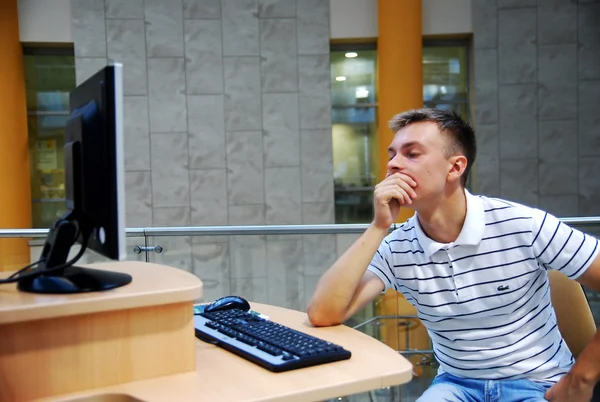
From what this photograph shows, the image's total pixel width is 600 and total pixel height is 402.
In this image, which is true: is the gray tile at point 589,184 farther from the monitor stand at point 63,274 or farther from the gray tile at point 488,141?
the monitor stand at point 63,274

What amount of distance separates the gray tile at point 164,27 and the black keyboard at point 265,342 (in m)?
6.13

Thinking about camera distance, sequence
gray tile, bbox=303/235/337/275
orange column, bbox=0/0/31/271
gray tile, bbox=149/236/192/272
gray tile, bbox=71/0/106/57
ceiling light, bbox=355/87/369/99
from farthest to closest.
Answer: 1. ceiling light, bbox=355/87/369/99
2. gray tile, bbox=71/0/106/57
3. orange column, bbox=0/0/31/271
4. gray tile, bbox=303/235/337/275
5. gray tile, bbox=149/236/192/272

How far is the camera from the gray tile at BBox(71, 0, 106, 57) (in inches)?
279

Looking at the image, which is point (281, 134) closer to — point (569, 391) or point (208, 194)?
point (208, 194)

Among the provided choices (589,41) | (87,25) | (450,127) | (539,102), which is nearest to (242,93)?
(87,25)

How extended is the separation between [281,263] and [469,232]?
3.20 meters

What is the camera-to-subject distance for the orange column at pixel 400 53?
6953mm

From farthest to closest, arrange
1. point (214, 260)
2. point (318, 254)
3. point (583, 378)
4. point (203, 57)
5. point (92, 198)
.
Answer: point (203, 57), point (318, 254), point (214, 260), point (583, 378), point (92, 198)

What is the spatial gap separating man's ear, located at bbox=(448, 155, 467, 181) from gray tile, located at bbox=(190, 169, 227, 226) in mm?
5689

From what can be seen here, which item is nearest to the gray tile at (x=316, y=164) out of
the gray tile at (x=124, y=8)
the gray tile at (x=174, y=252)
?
the gray tile at (x=124, y=8)

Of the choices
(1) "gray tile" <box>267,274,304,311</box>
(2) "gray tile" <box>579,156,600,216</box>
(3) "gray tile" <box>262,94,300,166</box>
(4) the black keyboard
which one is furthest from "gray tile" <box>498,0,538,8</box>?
(4) the black keyboard

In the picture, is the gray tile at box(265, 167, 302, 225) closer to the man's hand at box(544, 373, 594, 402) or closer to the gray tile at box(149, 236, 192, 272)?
the gray tile at box(149, 236, 192, 272)

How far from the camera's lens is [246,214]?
7.37 m

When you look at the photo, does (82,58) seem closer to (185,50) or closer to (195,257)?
(185,50)
